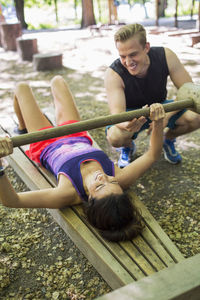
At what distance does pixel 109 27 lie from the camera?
11914mm

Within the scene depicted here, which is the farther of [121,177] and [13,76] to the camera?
[13,76]

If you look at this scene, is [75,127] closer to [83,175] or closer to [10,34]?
[83,175]

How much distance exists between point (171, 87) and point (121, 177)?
11.8 feet

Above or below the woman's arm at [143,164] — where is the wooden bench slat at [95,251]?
below

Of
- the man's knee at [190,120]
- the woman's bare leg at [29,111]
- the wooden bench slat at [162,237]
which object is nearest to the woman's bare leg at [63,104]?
the woman's bare leg at [29,111]

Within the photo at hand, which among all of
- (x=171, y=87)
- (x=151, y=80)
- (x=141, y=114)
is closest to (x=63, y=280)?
(x=141, y=114)

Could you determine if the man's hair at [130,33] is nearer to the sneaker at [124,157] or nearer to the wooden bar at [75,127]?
the wooden bar at [75,127]

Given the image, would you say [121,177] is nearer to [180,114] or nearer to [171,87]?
[180,114]

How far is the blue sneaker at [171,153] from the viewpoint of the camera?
3281 millimetres

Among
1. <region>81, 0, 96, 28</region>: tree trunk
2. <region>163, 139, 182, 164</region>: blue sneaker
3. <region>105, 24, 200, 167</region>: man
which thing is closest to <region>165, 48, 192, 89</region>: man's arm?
<region>105, 24, 200, 167</region>: man

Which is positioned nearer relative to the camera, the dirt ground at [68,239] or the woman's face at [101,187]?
the woman's face at [101,187]

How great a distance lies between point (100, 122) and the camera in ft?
6.88

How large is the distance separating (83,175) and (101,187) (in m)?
0.30

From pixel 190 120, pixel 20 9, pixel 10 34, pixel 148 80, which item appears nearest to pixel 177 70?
pixel 148 80
